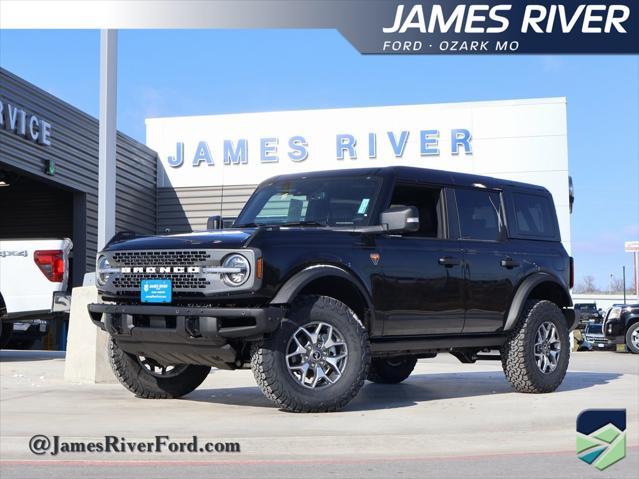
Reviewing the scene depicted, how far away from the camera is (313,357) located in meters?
7.08

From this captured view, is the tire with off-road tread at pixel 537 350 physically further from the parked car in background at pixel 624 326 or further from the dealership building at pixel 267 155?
the dealership building at pixel 267 155

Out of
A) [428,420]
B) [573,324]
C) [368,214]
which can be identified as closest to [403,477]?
[428,420]

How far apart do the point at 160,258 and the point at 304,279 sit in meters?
1.15

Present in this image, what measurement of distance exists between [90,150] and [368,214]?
65.0ft

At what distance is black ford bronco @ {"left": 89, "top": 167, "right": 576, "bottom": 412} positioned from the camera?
6887 mm

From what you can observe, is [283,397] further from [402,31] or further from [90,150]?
[90,150]

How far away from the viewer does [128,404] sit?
797cm

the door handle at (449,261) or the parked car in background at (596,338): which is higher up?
the door handle at (449,261)

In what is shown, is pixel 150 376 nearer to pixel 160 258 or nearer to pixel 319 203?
pixel 160 258

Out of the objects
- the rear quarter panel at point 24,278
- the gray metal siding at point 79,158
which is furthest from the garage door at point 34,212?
the rear quarter panel at point 24,278

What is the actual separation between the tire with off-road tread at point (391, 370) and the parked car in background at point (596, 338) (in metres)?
14.5

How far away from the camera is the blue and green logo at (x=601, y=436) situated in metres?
4.61

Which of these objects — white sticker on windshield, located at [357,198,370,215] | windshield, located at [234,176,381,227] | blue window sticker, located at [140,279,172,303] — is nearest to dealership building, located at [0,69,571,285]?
windshield, located at [234,176,381,227]

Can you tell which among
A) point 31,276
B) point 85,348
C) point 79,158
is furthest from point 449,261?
point 79,158
